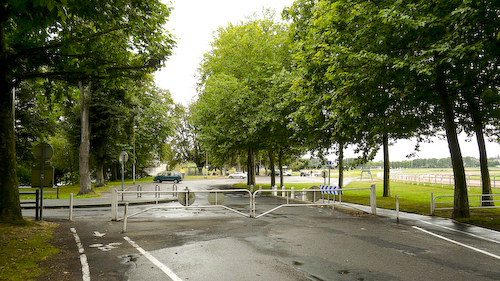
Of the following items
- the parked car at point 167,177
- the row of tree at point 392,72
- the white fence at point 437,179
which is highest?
the row of tree at point 392,72

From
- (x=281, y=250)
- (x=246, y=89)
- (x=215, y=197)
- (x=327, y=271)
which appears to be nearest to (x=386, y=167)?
(x=246, y=89)

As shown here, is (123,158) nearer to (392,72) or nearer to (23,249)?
(23,249)

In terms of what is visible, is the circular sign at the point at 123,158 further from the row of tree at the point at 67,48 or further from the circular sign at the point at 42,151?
the circular sign at the point at 42,151

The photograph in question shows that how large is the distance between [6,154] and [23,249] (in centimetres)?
388

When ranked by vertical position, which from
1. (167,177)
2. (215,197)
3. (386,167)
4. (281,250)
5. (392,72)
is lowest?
(167,177)

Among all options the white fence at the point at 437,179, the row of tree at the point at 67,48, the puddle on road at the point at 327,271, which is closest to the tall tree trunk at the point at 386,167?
the white fence at the point at 437,179

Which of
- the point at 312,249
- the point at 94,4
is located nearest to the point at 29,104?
the point at 94,4

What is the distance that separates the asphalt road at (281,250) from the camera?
5867mm

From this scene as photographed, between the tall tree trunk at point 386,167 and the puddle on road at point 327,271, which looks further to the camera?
the tall tree trunk at point 386,167

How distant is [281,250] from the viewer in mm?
7500

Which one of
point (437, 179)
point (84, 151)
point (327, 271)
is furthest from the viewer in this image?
point (437, 179)

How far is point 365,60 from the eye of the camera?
10.9m

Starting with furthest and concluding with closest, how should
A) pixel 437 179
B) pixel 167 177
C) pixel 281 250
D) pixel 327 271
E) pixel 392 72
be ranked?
pixel 167 177 → pixel 437 179 → pixel 392 72 → pixel 281 250 → pixel 327 271

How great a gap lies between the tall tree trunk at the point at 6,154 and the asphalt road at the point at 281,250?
1.69m
